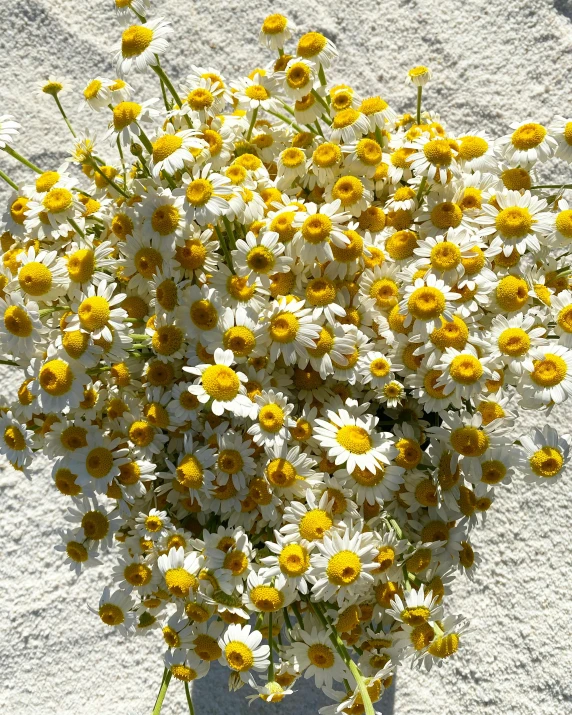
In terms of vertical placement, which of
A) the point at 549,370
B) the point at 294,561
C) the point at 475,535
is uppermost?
the point at 549,370

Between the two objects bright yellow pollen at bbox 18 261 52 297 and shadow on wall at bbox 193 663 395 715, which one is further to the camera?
shadow on wall at bbox 193 663 395 715

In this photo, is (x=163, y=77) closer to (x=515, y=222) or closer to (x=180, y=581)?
(x=515, y=222)

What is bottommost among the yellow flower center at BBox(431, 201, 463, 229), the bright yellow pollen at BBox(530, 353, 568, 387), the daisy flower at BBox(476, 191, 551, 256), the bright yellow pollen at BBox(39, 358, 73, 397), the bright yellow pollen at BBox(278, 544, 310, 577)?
the bright yellow pollen at BBox(278, 544, 310, 577)

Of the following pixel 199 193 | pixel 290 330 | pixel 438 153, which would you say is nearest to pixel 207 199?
pixel 199 193

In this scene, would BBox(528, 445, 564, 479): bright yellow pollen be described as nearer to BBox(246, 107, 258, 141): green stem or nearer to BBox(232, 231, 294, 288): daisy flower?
BBox(232, 231, 294, 288): daisy flower

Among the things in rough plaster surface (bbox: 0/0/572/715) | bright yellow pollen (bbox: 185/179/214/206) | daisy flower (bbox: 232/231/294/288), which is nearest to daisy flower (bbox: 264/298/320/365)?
daisy flower (bbox: 232/231/294/288)

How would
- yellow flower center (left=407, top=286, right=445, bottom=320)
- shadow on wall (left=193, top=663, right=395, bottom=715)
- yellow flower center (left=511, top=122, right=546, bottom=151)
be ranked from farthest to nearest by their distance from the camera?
1. shadow on wall (left=193, top=663, right=395, bottom=715)
2. yellow flower center (left=511, top=122, right=546, bottom=151)
3. yellow flower center (left=407, top=286, right=445, bottom=320)

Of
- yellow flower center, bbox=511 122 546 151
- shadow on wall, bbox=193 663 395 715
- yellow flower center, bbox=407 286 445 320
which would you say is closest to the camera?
yellow flower center, bbox=407 286 445 320
